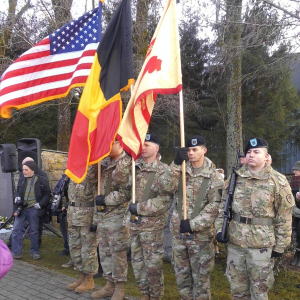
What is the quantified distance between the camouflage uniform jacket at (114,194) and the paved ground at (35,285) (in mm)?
1162

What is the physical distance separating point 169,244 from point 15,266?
2918mm

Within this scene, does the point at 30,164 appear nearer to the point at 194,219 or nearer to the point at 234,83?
the point at 194,219

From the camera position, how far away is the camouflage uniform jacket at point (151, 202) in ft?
14.5

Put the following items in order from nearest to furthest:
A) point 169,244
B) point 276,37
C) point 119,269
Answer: point 119,269 < point 169,244 < point 276,37

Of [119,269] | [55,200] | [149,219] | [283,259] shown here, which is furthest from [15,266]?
[283,259]

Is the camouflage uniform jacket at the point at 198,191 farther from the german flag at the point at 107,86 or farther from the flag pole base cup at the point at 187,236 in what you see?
the german flag at the point at 107,86

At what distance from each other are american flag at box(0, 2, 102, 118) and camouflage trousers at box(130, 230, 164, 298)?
2.33 metres

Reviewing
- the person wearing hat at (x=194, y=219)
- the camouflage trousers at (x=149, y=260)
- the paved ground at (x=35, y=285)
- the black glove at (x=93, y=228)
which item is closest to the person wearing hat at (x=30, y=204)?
the paved ground at (x=35, y=285)

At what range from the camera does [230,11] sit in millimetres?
8922

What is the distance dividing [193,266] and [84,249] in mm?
1856

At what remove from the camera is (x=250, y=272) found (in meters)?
3.66

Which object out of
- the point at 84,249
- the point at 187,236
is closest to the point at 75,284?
the point at 84,249

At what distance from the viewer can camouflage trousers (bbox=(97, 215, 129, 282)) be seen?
4.84m

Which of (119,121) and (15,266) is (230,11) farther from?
(15,266)
